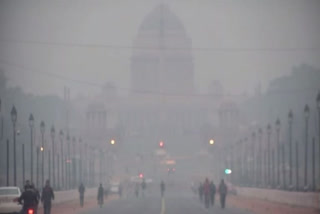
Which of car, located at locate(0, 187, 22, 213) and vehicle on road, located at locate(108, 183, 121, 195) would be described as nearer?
car, located at locate(0, 187, 22, 213)

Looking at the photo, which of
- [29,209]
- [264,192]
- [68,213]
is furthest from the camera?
[264,192]

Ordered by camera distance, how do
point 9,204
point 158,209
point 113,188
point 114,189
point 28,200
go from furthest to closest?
point 113,188
point 114,189
point 158,209
point 9,204
point 28,200

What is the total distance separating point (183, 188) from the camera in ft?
597

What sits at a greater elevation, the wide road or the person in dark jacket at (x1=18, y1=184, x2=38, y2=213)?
→ the person in dark jacket at (x1=18, y1=184, x2=38, y2=213)

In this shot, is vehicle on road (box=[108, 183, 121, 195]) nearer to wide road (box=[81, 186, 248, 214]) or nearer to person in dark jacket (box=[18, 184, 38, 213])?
wide road (box=[81, 186, 248, 214])

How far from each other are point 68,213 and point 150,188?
99.3 meters

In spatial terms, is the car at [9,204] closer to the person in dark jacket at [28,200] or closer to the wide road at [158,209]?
the person in dark jacket at [28,200]

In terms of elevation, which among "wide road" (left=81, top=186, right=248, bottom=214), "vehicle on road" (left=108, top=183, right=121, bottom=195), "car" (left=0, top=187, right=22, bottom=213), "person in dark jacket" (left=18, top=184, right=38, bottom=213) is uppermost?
A: "person in dark jacket" (left=18, top=184, right=38, bottom=213)

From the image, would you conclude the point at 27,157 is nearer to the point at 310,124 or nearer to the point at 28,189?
the point at 310,124

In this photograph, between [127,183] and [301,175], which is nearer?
[301,175]

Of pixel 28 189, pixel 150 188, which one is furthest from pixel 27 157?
pixel 28 189

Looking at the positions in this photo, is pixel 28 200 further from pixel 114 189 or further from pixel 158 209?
pixel 114 189

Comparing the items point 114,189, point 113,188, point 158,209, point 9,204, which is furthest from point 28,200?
point 113,188

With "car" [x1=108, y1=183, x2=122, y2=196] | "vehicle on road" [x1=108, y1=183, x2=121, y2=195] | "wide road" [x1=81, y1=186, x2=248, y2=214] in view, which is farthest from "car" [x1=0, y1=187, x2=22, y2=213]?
"vehicle on road" [x1=108, y1=183, x2=121, y2=195]
